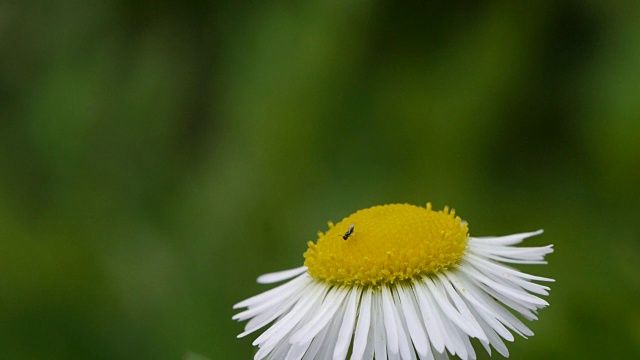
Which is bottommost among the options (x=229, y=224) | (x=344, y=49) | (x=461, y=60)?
(x=229, y=224)

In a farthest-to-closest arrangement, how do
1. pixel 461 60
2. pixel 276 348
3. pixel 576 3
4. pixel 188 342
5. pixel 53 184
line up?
pixel 53 184, pixel 461 60, pixel 576 3, pixel 188 342, pixel 276 348

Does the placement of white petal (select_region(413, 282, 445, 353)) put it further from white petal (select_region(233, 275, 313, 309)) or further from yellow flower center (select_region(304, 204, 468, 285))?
white petal (select_region(233, 275, 313, 309))

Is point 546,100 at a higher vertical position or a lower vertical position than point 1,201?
lower

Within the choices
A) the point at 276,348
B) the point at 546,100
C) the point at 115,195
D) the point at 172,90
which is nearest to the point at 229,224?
the point at 115,195

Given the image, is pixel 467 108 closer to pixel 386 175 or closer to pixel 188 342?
pixel 386 175

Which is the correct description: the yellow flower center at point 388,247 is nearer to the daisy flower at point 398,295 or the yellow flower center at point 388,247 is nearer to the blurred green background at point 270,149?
the daisy flower at point 398,295

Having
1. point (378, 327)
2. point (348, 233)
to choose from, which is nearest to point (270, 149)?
point (348, 233)

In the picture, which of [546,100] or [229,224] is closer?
[546,100]

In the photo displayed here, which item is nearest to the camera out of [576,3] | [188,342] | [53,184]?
[188,342]
